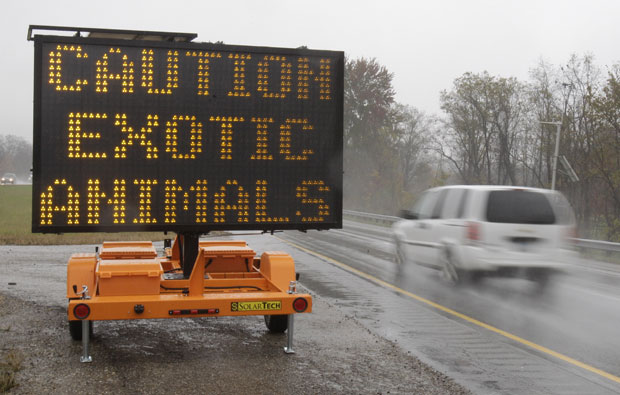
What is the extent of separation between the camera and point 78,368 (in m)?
6.32

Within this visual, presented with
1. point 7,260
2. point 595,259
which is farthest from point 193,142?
point 595,259

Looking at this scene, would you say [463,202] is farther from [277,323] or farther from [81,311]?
[81,311]

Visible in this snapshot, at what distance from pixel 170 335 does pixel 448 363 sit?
3.19 metres

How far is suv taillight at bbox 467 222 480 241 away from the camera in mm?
11766

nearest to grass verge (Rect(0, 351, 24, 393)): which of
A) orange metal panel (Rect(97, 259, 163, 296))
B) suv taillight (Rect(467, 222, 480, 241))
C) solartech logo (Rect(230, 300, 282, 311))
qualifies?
orange metal panel (Rect(97, 259, 163, 296))

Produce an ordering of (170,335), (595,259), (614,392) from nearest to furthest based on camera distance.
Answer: (614,392), (170,335), (595,259)

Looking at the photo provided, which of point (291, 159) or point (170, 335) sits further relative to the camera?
point (170, 335)

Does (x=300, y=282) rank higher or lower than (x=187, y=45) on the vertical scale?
lower

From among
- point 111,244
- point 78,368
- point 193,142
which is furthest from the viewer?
point 111,244

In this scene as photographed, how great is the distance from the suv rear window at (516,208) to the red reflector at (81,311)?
7451mm

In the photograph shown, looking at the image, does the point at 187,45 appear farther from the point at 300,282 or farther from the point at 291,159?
the point at 300,282

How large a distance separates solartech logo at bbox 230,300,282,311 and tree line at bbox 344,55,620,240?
28361mm

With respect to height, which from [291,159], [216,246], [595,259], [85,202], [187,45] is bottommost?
[595,259]

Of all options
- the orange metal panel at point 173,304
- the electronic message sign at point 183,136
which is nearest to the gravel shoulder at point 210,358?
the orange metal panel at point 173,304
